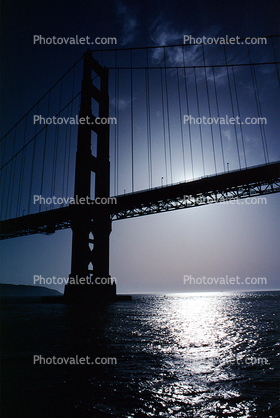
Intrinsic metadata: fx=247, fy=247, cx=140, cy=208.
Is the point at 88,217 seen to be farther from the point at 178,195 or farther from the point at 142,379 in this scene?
the point at 142,379

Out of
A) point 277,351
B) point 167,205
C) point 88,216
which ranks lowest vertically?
point 277,351

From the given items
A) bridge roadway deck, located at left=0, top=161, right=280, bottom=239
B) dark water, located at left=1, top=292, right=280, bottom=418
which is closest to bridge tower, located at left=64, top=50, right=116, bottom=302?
bridge roadway deck, located at left=0, top=161, right=280, bottom=239

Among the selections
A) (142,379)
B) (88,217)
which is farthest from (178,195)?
(142,379)

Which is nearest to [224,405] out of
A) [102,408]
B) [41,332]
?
[102,408]

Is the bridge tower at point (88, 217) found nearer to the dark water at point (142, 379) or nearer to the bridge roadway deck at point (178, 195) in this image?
the bridge roadway deck at point (178, 195)

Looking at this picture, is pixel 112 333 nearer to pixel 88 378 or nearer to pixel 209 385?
pixel 88 378

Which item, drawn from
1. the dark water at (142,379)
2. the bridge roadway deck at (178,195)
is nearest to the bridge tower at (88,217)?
the bridge roadway deck at (178,195)
